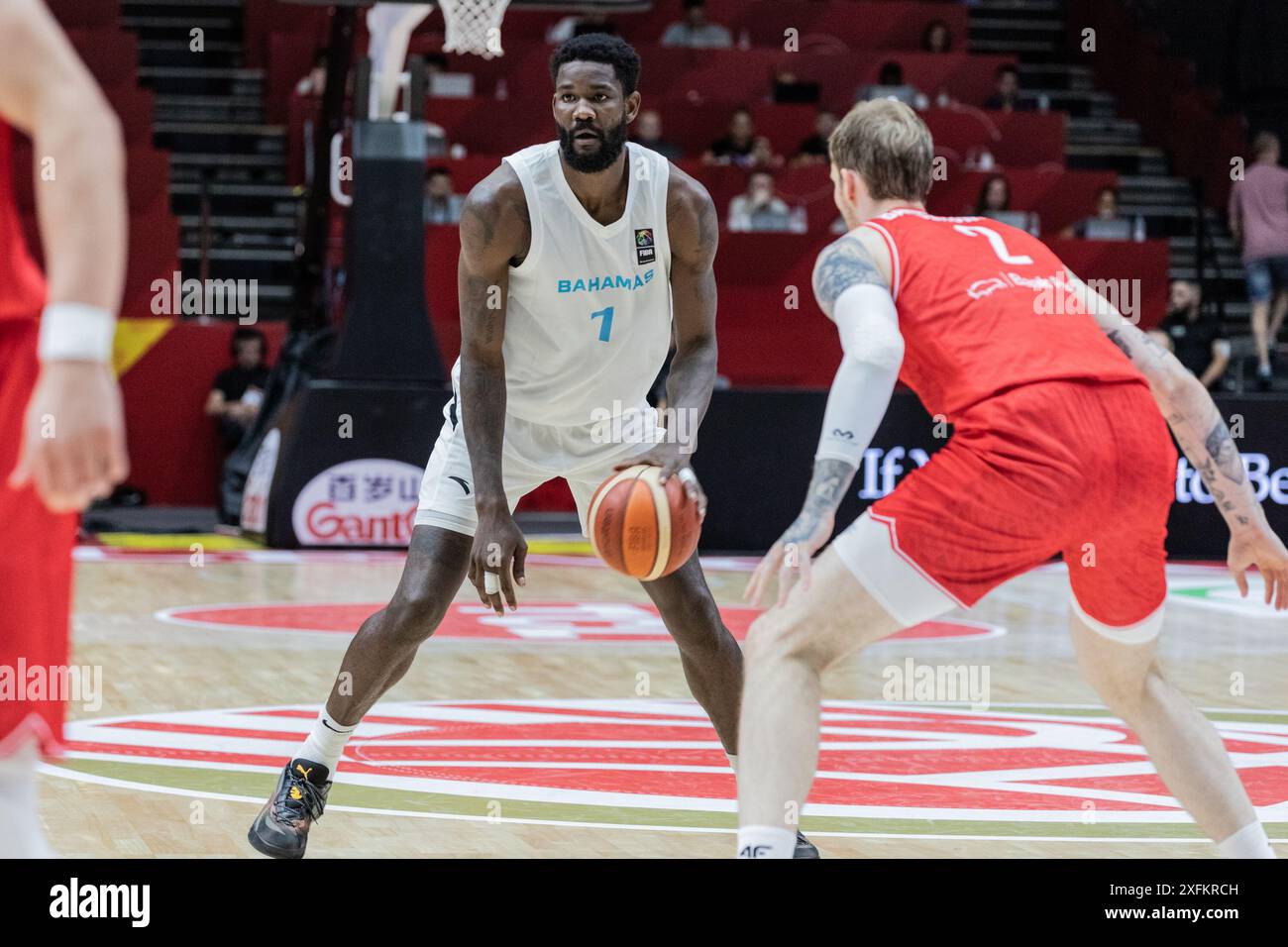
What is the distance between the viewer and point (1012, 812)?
5.17 metres

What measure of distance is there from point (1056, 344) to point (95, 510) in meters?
11.6

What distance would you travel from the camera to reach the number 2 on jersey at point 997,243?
13.0 feet

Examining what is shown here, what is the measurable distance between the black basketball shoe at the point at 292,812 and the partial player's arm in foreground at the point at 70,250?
2.15 metres

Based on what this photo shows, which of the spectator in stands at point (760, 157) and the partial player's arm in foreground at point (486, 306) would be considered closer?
the partial player's arm in foreground at point (486, 306)

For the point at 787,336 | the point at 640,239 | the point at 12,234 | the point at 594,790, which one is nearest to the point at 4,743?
the point at 12,234

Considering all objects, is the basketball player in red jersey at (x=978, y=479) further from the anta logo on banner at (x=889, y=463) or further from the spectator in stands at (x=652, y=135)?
the spectator in stands at (x=652, y=135)

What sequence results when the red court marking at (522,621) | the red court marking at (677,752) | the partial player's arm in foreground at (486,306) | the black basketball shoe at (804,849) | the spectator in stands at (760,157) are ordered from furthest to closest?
the spectator in stands at (760,157)
the red court marking at (522,621)
the red court marking at (677,752)
the partial player's arm in foreground at (486,306)
the black basketball shoe at (804,849)

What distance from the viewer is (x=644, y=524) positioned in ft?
14.1

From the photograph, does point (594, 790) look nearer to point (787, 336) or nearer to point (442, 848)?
point (442, 848)

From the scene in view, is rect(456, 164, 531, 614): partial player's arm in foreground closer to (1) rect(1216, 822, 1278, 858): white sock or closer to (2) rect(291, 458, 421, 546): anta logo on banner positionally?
(1) rect(1216, 822, 1278, 858): white sock

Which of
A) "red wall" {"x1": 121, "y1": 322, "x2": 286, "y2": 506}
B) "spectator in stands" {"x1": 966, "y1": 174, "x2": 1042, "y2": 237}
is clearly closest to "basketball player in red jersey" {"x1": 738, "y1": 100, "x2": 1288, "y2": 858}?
"spectator in stands" {"x1": 966, "y1": 174, "x2": 1042, "y2": 237}

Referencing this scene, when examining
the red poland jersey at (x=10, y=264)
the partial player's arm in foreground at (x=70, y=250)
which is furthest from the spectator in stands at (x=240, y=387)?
the partial player's arm in foreground at (x=70, y=250)

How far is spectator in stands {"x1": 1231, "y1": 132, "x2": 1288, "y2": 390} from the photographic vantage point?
50.8ft

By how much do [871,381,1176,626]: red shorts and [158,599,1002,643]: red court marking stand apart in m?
4.87
